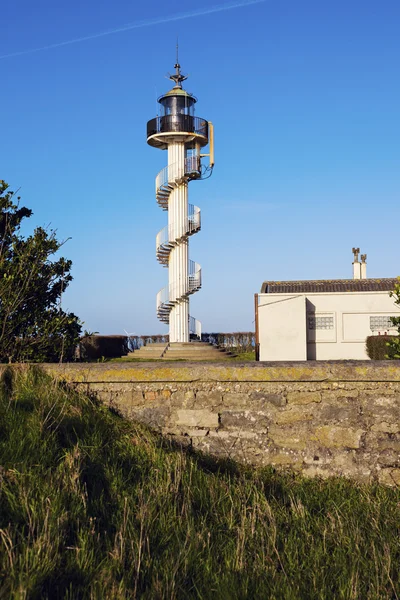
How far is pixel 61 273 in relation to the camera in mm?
9086

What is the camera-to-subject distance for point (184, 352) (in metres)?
28.0

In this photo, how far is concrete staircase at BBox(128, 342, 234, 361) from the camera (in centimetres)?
2725

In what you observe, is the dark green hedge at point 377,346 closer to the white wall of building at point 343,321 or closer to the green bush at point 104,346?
the white wall of building at point 343,321

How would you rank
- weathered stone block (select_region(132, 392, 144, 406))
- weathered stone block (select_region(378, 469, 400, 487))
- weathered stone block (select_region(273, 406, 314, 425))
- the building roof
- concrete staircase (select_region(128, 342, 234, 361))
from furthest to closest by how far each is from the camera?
the building roof → concrete staircase (select_region(128, 342, 234, 361)) → weathered stone block (select_region(132, 392, 144, 406)) → weathered stone block (select_region(273, 406, 314, 425)) → weathered stone block (select_region(378, 469, 400, 487))

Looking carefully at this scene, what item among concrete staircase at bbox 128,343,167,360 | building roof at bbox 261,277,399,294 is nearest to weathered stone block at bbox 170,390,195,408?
concrete staircase at bbox 128,343,167,360

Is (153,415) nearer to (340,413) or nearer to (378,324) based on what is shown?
(340,413)

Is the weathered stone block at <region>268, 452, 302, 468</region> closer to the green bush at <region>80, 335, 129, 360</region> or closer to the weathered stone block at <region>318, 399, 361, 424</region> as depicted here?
the weathered stone block at <region>318, 399, 361, 424</region>

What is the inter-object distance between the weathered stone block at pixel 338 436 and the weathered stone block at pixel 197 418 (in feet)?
3.51

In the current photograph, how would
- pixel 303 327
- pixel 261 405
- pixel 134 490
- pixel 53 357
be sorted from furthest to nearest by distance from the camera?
pixel 303 327 → pixel 53 357 → pixel 261 405 → pixel 134 490

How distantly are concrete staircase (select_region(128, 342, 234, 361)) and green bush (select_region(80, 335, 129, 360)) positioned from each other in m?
1.75

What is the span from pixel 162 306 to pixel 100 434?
2585cm

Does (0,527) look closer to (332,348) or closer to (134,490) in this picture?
(134,490)

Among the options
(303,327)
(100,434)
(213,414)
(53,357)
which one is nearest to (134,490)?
(100,434)

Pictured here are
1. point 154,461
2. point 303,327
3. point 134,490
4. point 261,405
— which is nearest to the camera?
point 134,490
